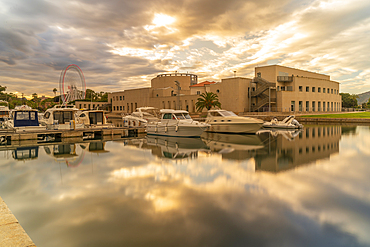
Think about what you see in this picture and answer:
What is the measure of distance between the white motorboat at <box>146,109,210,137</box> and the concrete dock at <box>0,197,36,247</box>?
62.5 ft

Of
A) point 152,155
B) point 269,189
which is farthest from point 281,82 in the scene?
point 269,189

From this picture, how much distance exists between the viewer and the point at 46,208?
23.9ft

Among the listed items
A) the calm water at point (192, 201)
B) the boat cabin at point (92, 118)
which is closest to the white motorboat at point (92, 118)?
the boat cabin at point (92, 118)

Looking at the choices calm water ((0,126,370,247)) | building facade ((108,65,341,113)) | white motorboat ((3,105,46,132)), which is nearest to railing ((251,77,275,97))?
building facade ((108,65,341,113))

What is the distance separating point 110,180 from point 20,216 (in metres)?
3.74

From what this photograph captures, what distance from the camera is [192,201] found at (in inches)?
303

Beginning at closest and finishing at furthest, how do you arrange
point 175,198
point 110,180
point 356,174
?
1. point 175,198
2. point 110,180
3. point 356,174

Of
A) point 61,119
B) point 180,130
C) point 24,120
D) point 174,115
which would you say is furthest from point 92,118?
point 180,130

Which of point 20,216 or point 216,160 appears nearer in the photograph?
point 20,216

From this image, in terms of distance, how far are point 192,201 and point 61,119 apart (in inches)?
977

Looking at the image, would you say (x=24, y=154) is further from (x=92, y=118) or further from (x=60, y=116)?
(x=92, y=118)

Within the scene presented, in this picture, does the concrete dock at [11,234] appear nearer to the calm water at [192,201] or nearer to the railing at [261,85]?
the calm water at [192,201]

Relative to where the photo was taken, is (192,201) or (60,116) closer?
(192,201)

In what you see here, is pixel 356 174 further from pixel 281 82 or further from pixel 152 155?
pixel 281 82
